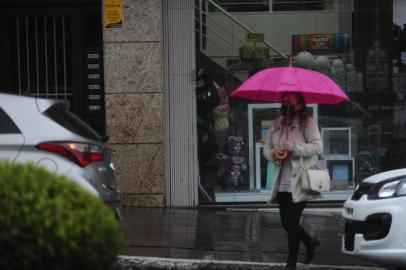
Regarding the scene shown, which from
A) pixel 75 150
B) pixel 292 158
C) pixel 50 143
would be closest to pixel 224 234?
pixel 292 158

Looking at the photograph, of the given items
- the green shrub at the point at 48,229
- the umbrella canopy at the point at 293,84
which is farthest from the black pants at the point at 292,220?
the green shrub at the point at 48,229

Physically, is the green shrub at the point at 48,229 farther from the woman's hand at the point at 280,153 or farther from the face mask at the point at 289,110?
the face mask at the point at 289,110

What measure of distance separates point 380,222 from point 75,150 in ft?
9.26

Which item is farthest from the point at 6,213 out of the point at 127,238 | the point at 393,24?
the point at 393,24

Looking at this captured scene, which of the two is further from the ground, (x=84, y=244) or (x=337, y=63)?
(x=337, y=63)

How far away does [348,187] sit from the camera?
1115 centimetres

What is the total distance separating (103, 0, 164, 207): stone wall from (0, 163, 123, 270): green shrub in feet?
22.3

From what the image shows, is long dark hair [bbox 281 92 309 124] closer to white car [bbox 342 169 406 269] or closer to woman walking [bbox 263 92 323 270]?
woman walking [bbox 263 92 323 270]

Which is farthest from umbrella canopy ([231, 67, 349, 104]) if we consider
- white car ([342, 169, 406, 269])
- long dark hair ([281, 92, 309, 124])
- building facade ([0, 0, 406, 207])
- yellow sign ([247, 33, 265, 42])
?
yellow sign ([247, 33, 265, 42])

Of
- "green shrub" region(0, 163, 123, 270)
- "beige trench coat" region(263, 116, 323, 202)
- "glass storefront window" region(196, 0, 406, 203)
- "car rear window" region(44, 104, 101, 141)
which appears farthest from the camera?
"glass storefront window" region(196, 0, 406, 203)

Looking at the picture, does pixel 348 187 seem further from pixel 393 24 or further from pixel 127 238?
pixel 127 238

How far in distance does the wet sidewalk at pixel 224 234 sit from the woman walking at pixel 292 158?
0.75 meters

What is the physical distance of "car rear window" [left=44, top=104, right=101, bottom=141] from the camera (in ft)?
20.3

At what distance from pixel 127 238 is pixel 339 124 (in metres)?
4.34
